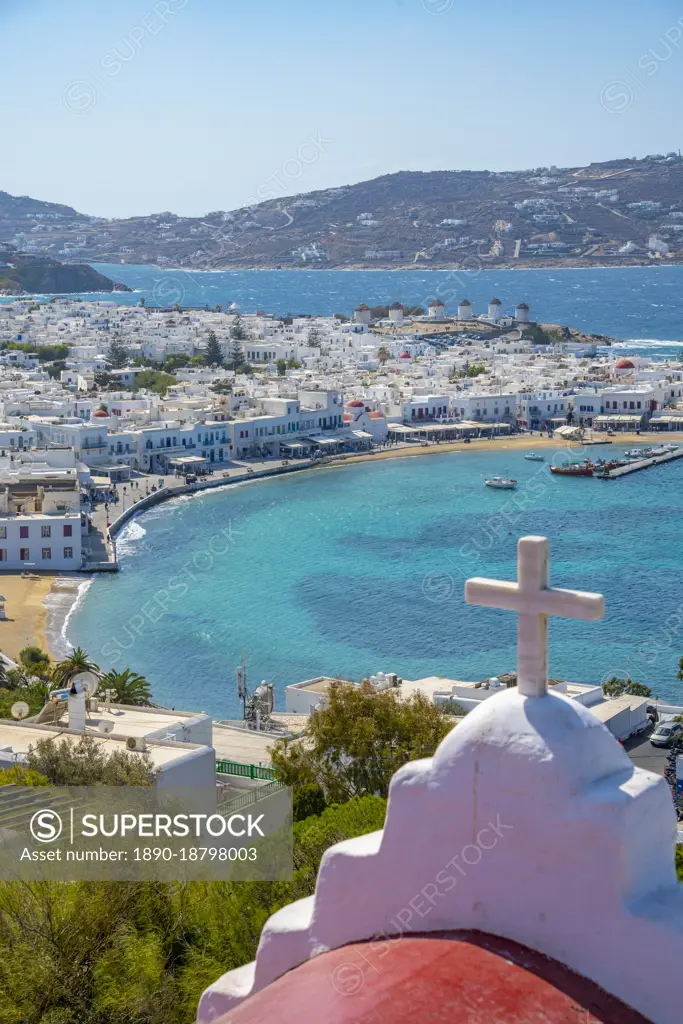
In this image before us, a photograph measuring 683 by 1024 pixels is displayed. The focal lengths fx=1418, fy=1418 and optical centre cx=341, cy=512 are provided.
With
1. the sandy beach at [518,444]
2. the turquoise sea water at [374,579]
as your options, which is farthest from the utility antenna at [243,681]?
the sandy beach at [518,444]

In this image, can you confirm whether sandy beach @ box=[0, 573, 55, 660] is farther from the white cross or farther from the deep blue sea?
the deep blue sea

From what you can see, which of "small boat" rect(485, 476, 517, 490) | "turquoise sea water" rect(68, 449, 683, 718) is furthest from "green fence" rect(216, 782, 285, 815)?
"small boat" rect(485, 476, 517, 490)

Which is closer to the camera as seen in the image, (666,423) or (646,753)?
(646,753)

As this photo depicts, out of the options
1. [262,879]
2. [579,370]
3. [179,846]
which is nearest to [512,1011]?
[262,879]

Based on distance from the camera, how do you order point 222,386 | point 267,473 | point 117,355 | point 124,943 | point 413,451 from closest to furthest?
1. point 124,943
2. point 267,473
3. point 413,451
4. point 222,386
5. point 117,355

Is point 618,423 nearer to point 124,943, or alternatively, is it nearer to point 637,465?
point 637,465

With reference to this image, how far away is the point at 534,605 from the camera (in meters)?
3.76

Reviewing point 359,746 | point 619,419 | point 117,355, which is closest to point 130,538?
point 359,746

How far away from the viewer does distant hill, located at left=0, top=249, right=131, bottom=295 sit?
502 feet

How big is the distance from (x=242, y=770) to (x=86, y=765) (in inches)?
94.2

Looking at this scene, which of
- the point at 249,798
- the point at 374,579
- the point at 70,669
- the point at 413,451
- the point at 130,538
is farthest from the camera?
the point at 413,451

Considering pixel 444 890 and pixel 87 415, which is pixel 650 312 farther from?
pixel 444 890

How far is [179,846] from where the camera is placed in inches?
340

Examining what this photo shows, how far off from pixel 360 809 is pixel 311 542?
87.9ft
